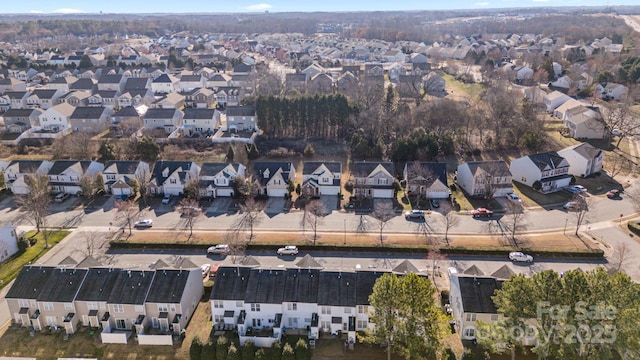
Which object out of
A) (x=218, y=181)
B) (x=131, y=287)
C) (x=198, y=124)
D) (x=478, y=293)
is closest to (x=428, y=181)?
(x=478, y=293)

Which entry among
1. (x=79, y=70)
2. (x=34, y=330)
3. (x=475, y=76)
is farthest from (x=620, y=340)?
(x=79, y=70)

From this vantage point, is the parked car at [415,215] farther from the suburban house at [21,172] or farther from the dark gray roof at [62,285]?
the suburban house at [21,172]

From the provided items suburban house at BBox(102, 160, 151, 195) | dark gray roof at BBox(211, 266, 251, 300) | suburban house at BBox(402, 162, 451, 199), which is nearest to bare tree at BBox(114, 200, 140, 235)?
suburban house at BBox(102, 160, 151, 195)

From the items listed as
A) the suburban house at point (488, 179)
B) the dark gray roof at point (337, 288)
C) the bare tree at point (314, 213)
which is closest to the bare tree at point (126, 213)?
the bare tree at point (314, 213)

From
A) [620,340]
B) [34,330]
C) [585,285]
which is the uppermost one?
[585,285]

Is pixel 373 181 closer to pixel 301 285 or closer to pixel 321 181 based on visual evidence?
pixel 321 181

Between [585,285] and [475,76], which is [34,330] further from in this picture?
[475,76]
